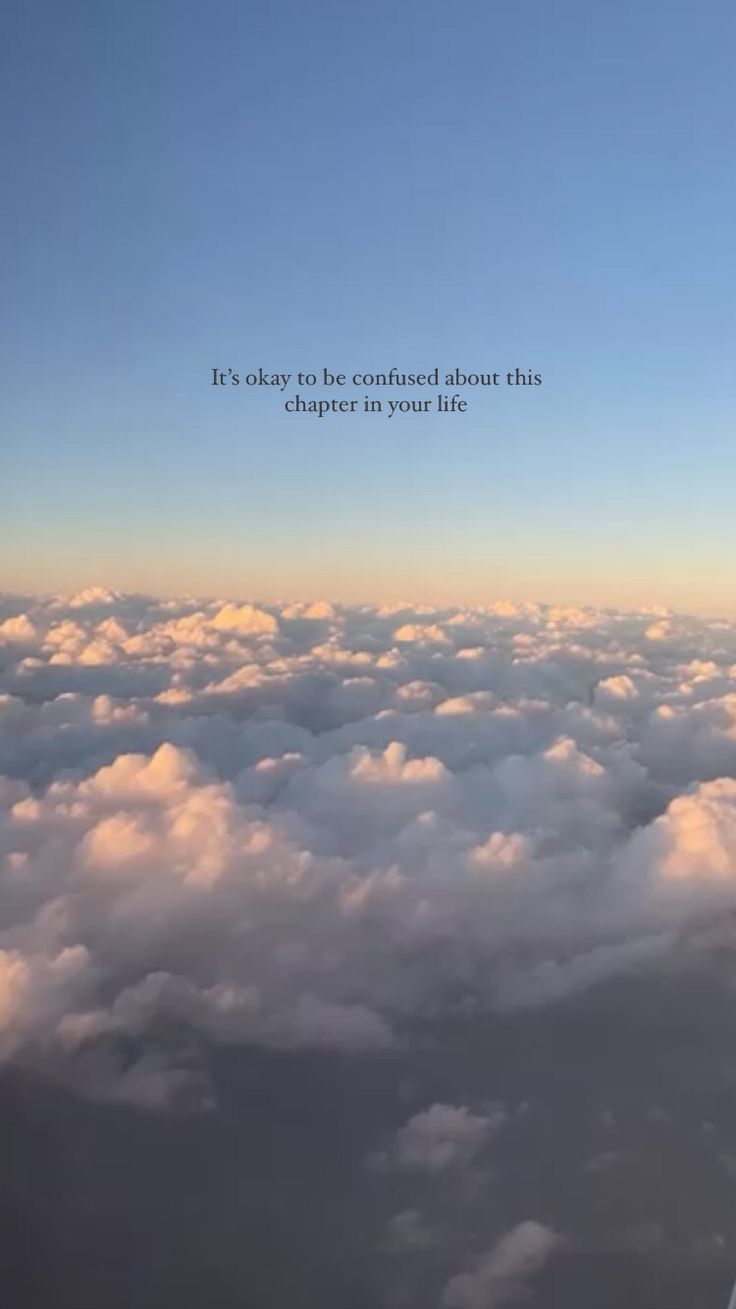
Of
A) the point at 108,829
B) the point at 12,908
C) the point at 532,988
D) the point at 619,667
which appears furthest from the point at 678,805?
the point at 12,908

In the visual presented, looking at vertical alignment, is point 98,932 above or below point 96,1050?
above

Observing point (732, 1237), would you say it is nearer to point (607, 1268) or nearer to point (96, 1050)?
point (607, 1268)

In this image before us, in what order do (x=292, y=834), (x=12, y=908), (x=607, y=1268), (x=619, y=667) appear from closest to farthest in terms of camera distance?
(x=607, y=1268)
(x=12, y=908)
(x=292, y=834)
(x=619, y=667)

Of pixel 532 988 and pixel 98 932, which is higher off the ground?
pixel 98 932

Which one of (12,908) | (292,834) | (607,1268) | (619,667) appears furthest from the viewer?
(619,667)

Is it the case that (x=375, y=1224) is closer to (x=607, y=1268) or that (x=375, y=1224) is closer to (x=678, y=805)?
(x=607, y=1268)

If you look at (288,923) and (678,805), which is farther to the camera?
(678,805)

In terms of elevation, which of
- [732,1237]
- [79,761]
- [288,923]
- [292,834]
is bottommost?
[732,1237]

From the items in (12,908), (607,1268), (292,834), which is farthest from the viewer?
(292,834)

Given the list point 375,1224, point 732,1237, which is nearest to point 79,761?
point 375,1224
